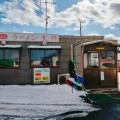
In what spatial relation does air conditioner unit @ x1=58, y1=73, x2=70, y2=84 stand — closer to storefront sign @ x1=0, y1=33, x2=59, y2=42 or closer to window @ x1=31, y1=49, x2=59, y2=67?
window @ x1=31, y1=49, x2=59, y2=67

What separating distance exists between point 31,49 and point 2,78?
3.12 m

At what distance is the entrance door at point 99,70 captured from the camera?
1377 centimetres

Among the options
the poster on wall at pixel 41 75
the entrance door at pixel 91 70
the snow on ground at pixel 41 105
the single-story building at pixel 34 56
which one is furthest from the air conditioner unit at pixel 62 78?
→ the snow on ground at pixel 41 105

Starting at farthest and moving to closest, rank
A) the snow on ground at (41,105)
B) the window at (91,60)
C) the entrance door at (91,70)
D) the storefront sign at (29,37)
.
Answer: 1. the storefront sign at (29,37)
2. the window at (91,60)
3. the entrance door at (91,70)
4. the snow on ground at (41,105)

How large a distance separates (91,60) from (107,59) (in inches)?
44.1

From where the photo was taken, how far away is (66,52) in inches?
648

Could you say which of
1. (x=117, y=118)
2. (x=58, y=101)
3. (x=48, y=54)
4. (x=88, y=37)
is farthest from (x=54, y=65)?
(x=117, y=118)

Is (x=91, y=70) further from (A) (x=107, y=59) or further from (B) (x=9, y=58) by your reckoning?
Answer: (B) (x=9, y=58)

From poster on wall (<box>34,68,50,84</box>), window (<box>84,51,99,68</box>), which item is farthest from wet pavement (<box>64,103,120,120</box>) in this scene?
poster on wall (<box>34,68,50,84</box>)

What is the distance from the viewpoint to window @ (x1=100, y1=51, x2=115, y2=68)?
14.0 metres

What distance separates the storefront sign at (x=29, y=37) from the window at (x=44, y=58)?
87 centimetres

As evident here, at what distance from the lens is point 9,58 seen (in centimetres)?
1599

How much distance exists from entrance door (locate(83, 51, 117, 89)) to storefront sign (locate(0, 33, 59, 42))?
3.53m

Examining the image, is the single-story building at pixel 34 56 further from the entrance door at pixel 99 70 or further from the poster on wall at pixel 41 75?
the entrance door at pixel 99 70
